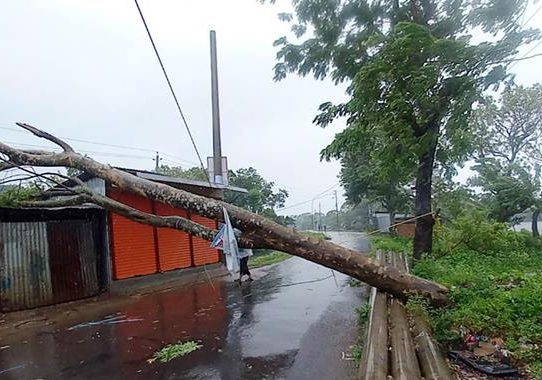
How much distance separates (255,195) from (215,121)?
15945mm

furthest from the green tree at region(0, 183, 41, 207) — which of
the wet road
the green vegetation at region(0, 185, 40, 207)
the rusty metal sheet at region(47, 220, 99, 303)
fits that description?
the wet road

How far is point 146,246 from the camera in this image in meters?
11.0

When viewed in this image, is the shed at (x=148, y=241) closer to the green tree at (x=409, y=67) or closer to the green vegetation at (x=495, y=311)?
the green tree at (x=409, y=67)

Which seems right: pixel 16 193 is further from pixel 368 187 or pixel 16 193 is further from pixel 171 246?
pixel 368 187

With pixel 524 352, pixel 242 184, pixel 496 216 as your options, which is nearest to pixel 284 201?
pixel 242 184

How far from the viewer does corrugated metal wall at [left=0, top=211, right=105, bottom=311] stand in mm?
7977

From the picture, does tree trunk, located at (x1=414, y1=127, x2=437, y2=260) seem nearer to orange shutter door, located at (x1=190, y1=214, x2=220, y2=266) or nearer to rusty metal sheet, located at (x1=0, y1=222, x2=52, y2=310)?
orange shutter door, located at (x1=190, y1=214, x2=220, y2=266)

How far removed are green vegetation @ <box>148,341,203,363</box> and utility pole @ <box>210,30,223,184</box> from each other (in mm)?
7101

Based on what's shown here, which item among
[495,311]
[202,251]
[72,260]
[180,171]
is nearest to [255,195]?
[180,171]

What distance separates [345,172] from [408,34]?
70.8 ft

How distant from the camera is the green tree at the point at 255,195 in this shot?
27.2 metres

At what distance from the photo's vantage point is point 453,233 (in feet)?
41.9

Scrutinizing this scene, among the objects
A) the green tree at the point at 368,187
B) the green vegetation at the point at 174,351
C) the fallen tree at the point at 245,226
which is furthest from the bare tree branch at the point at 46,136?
the green tree at the point at 368,187

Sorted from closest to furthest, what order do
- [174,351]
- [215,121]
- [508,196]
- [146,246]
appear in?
[174,351], [146,246], [215,121], [508,196]
